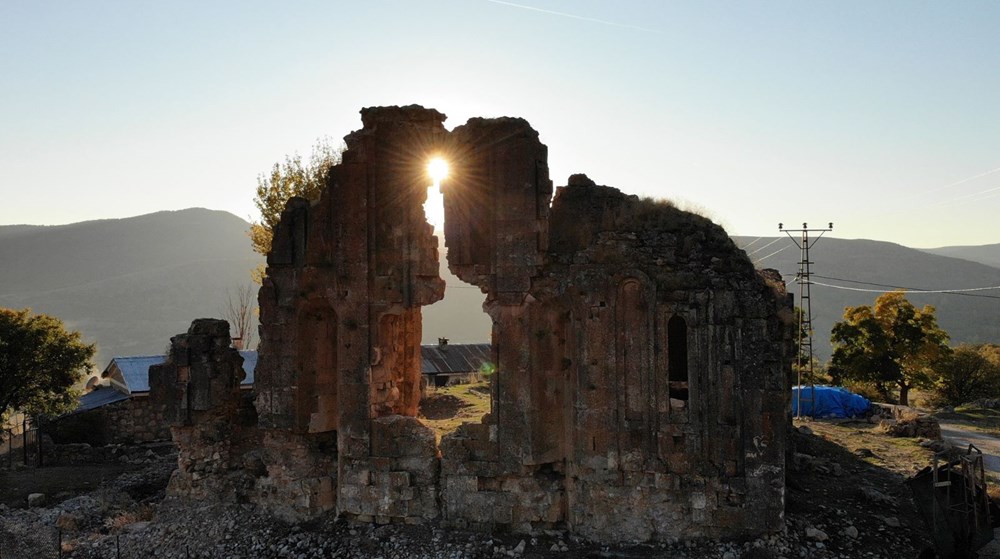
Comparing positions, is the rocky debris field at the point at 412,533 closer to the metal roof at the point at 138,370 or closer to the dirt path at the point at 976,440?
the dirt path at the point at 976,440

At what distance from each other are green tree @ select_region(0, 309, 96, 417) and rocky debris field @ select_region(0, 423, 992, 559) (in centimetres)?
667

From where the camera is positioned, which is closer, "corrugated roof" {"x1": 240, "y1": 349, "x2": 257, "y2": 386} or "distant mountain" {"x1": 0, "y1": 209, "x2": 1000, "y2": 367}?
"corrugated roof" {"x1": 240, "y1": 349, "x2": 257, "y2": 386}

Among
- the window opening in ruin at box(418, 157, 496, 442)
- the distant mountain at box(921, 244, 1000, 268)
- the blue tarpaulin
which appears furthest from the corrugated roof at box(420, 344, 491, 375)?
the distant mountain at box(921, 244, 1000, 268)

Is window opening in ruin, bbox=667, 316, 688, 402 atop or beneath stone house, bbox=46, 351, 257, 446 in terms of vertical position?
atop

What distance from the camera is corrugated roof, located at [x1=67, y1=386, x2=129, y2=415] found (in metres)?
23.3

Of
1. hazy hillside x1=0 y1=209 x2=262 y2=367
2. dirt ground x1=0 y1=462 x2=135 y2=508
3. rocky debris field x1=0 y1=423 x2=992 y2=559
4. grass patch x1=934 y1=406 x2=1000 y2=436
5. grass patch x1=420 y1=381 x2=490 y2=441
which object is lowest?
grass patch x1=934 y1=406 x2=1000 y2=436

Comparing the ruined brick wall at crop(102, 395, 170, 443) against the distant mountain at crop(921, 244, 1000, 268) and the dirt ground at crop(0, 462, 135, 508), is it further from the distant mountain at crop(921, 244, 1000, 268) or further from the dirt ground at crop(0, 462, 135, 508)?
the distant mountain at crop(921, 244, 1000, 268)

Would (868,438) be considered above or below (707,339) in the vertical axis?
below

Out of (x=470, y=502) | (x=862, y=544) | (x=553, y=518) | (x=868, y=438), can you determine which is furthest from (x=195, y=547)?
(x=868, y=438)

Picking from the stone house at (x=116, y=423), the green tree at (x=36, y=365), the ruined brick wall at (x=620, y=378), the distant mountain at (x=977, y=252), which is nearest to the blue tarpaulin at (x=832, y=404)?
the ruined brick wall at (x=620, y=378)

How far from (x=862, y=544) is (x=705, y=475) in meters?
2.89

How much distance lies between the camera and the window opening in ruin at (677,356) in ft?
38.3

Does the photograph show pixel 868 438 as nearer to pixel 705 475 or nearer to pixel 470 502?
pixel 705 475

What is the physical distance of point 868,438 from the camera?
19.4 metres
